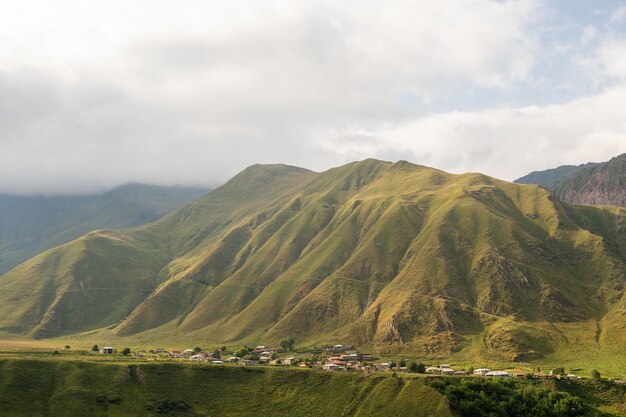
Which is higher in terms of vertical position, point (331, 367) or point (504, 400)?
point (331, 367)

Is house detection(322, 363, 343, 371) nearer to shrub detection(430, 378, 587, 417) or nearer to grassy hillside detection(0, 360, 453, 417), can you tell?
grassy hillside detection(0, 360, 453, 417)

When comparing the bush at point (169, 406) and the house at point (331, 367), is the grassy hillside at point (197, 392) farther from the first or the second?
the house at point (331, 367)

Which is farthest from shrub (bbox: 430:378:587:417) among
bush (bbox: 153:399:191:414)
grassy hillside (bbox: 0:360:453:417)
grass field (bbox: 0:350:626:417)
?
bush (bbox: 153:399:191:414)

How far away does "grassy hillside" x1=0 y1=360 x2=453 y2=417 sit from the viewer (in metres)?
136


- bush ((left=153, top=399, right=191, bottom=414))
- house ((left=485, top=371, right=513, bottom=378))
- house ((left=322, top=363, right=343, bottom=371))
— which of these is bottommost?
bush ((left=153, top=399, right=191, bottom=414))

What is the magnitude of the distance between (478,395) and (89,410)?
91.2 metres

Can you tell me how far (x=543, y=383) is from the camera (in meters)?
148

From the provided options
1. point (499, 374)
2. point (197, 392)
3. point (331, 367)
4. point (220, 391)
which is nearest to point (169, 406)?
point (197, 392)

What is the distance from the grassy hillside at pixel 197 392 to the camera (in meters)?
136

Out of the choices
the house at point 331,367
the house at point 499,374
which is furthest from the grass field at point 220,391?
the house at point 331,367

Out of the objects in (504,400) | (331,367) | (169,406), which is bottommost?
(169,406)

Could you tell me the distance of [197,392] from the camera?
149625 mm

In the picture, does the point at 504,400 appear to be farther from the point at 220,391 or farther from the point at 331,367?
the point at 220,391

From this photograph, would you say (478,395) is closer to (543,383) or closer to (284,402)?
(543,383)
